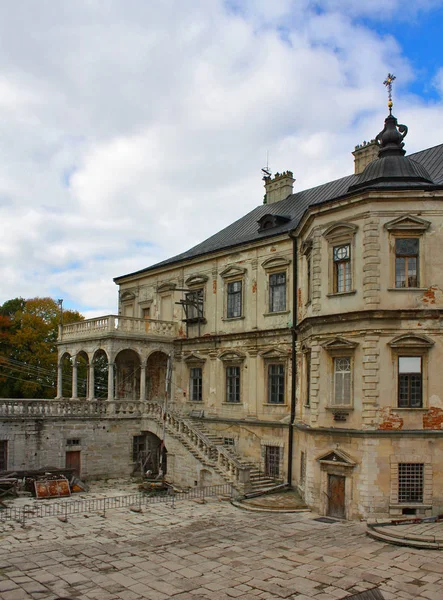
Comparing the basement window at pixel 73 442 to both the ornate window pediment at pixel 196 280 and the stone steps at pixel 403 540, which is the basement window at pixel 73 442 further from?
the stone steps at pixel 403 540

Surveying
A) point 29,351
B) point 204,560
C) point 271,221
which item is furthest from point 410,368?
point 29,351

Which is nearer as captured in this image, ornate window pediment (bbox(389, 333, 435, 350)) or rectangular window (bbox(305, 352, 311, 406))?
ornate window pediment (bbox(389, 333, 435, 350))

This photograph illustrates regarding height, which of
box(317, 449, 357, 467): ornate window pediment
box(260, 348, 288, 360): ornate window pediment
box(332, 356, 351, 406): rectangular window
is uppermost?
box(260, 348, 288, 360): ornate window pediment

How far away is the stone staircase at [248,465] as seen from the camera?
24.5 metres

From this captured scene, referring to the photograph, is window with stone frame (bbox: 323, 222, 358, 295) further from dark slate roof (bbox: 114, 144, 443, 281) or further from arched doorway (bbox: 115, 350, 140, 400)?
arched doorway (bbox: 115, 350, 140, 400)

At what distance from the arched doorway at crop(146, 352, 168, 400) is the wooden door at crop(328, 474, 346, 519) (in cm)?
1459

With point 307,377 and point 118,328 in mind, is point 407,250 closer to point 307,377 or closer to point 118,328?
point 307,377

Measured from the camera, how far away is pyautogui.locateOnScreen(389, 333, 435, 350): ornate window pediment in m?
20.3

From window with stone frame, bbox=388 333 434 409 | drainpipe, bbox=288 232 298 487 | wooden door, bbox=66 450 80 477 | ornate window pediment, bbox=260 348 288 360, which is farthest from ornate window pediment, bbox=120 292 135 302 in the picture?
window with stone frame, bbox=388 333 434 409

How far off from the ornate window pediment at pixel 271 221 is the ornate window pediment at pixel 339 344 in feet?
29.6

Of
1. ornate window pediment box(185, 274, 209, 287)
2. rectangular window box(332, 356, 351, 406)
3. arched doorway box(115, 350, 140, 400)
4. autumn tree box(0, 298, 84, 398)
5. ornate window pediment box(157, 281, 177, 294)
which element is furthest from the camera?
autumn tree box(0, 298, 84, 398)

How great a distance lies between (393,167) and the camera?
21.9 meters

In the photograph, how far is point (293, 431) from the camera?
25438 millimetres

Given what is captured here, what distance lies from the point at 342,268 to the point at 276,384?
24.7 ft
